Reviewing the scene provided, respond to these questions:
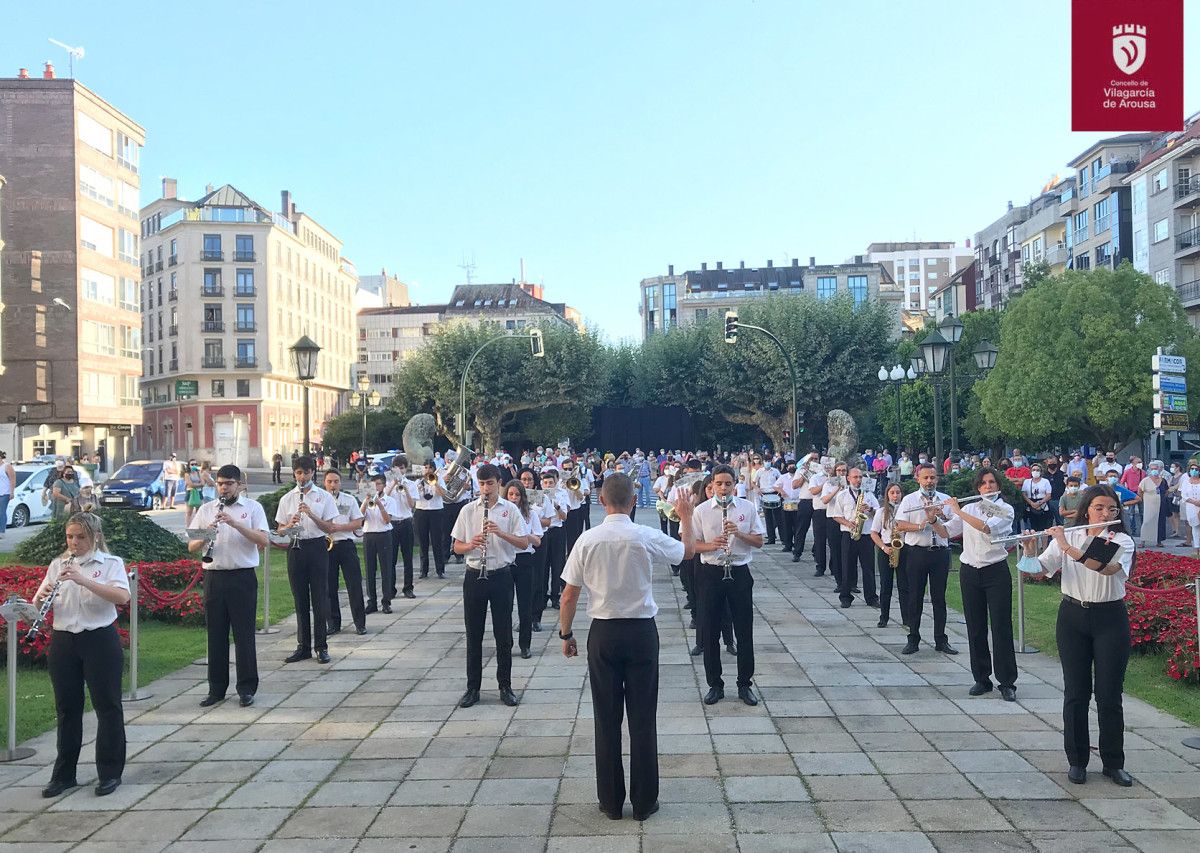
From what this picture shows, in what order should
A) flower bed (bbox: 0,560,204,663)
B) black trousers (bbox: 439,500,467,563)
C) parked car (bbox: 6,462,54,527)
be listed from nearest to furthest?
flower bed (bbox: 0,560,204,663)
black trousers (bbox: 439,500,467,563)
parked car (bbox: 6,462,54,527)

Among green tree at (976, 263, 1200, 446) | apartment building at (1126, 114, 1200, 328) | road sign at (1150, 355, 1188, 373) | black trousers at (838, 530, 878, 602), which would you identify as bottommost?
black trousers at (838, 530, 878, 602)

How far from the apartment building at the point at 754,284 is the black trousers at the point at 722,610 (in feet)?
276

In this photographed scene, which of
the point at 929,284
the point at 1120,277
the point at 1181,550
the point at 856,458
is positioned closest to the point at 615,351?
the point at 1120,277

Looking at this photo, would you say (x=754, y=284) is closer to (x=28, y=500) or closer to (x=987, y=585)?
(x=28, y=500)

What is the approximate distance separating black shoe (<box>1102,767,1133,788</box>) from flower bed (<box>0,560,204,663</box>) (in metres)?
8.12

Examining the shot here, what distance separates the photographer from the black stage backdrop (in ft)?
154

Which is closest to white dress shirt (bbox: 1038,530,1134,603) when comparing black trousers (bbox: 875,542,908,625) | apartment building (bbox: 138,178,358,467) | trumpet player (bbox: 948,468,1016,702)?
trumpet player (bbox: 948,468,1016,702)

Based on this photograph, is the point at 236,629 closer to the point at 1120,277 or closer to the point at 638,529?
Result: the point at 638,529

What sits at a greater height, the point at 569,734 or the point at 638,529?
the point at 638,529

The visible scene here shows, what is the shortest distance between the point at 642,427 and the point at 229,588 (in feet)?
128

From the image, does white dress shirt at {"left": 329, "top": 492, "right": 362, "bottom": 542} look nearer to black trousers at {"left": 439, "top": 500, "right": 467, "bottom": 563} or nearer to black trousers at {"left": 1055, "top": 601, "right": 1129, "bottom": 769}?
black trousers at {"left": 439, "top": 500, "right": 467, "bottom": 563}

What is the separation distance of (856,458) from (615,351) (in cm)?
3022

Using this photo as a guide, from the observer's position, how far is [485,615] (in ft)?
28.5

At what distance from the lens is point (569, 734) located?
24.8ft
